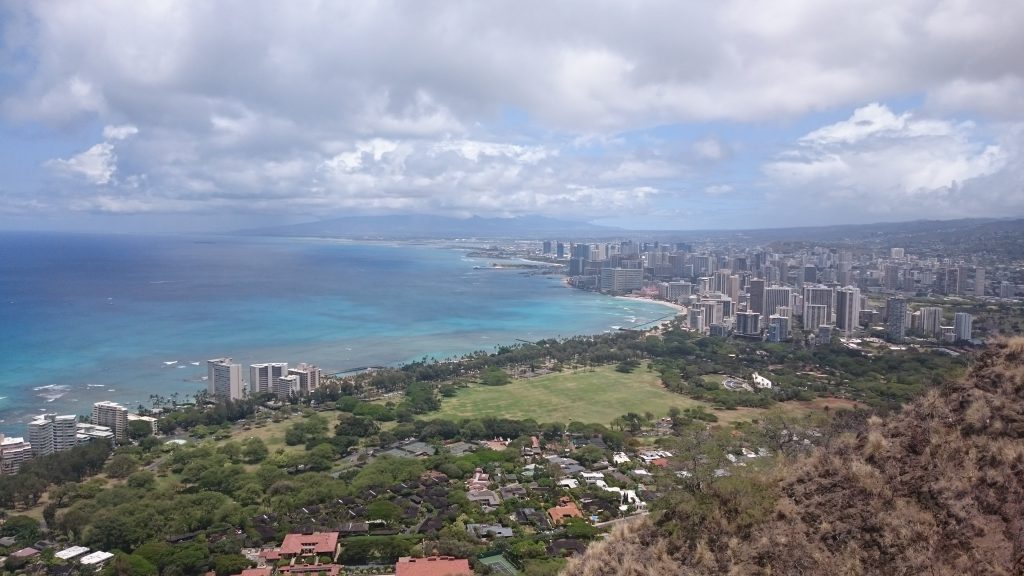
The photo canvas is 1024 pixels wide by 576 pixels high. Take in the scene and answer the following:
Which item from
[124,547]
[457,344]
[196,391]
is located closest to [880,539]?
[124,547]

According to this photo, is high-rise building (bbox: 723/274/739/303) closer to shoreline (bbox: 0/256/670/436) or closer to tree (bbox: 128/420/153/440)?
shoreline (bbox: 0/256/670/436)

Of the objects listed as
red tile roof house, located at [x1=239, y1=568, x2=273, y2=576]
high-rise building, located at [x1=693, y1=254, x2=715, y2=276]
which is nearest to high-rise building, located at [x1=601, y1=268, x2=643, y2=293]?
high-rise building, located at [x1=693, y1=254, x2=715, y2=276]

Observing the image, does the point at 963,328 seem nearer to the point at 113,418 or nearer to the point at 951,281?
the point at 951,281

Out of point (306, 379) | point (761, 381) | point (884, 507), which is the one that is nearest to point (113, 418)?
point (306, 379)

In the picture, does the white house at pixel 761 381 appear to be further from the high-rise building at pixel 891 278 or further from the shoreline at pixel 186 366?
the high-rise building at pixel 891 278

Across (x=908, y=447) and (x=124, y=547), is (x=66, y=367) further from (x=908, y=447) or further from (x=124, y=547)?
(x=908, y=447)

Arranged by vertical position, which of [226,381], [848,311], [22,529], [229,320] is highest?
[848,311]
